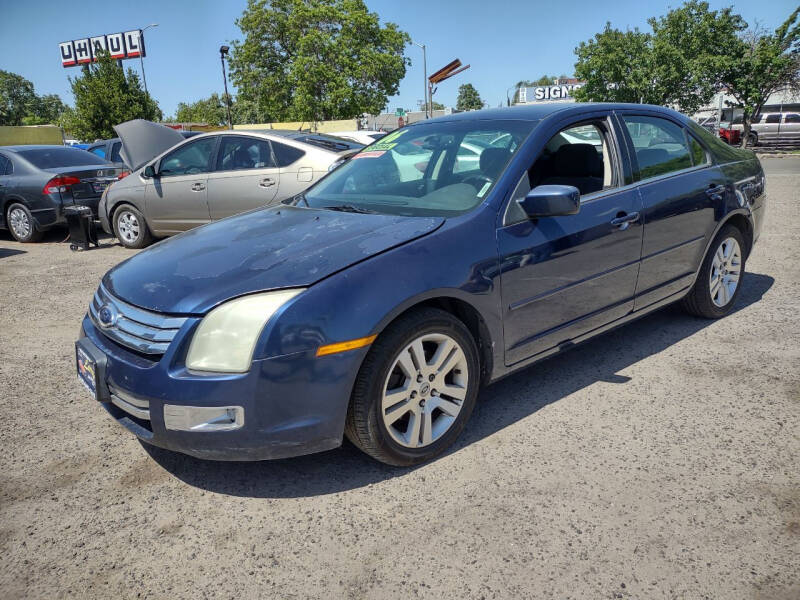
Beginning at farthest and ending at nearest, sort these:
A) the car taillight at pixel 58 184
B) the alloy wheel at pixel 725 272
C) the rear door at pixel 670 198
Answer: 1. the car taillight at pixel 58 184
2. the alloy wheel at pixel 725 272
3. the rear door at pixel 670 198

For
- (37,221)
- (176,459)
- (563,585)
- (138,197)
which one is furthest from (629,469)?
(37,221)

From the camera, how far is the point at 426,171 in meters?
3.67

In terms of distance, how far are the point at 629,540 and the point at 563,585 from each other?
1.23ft

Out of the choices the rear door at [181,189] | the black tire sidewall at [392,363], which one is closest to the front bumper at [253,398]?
the black tire sidewall at [392,363]

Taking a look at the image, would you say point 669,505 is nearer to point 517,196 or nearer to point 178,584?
point 517,196

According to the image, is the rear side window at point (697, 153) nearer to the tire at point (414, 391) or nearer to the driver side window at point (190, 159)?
the tire at point (414, 391)

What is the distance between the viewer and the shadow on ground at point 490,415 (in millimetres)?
2836

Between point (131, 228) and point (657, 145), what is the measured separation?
7048mm

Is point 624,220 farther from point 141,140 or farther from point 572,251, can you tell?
point 141,140

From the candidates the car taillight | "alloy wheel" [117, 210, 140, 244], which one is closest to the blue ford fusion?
"alloy wheel" [117, 210, 140, 244]

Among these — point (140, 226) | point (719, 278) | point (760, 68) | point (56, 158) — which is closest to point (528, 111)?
point (719, 278)

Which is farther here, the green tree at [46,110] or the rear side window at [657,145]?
the green tree at [46,110]

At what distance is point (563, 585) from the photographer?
7.02 ft

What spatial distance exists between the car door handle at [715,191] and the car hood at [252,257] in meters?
2.34
